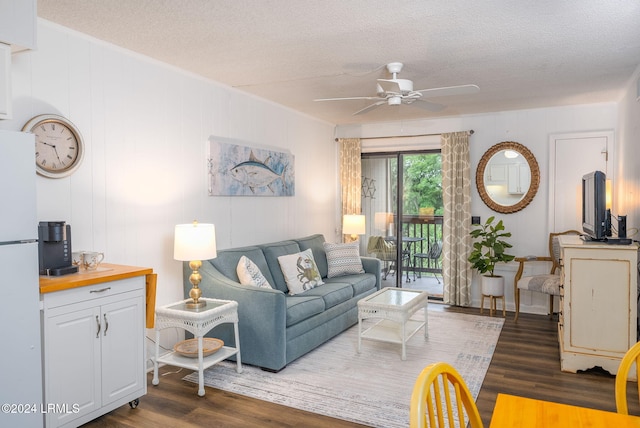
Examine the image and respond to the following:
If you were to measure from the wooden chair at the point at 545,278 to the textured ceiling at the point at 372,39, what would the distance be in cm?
183

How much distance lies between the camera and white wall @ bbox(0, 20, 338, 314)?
3061mm

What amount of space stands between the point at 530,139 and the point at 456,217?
53.2 inches

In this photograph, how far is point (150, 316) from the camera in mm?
3152

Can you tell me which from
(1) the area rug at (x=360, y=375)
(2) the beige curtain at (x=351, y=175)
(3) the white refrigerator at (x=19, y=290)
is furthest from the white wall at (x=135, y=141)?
(2) the beige curtain at (x=351, y=175)

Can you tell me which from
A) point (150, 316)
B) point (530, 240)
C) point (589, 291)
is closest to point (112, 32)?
point (150, 316)

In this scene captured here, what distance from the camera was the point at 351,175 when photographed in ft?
22.7

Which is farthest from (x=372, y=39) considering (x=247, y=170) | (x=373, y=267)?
(x=373, y=267)

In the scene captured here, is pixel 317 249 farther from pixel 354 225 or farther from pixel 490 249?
pixel 490 249

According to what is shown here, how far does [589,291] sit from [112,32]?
4.11 m

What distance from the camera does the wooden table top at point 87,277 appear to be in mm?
2541

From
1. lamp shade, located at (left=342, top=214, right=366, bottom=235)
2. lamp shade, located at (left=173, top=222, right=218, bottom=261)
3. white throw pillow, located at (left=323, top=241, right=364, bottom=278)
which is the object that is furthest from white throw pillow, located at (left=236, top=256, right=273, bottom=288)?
lamp shade, located at (left=342, top=214, right=366, bottom=235)

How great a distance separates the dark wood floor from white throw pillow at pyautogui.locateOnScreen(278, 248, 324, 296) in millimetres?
1423

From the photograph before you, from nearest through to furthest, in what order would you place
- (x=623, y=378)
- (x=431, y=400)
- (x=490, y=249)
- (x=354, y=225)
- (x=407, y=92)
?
(x=431, y=400), (x=623, y=378), (x=407, y=92), (x=490, y=249), (x=354, y=225)

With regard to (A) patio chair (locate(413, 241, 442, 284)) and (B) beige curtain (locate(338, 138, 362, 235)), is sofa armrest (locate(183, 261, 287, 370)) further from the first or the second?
(A) patio chair (locate(413, 241, 442, 284))
